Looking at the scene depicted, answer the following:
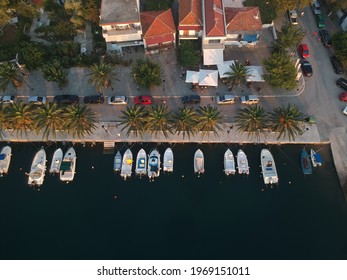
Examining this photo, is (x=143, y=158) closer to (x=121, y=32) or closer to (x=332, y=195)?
(x=121, y=32)

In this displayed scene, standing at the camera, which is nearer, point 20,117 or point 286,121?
point 20,117

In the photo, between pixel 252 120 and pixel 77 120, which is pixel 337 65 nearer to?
pixel 252 120

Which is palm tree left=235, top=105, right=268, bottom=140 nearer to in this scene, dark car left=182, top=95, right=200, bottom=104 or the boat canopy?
dark car left=182, top=95, right=200, bottom=104

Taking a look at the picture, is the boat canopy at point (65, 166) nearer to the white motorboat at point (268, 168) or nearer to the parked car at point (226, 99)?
the parked car at point (226, 99)

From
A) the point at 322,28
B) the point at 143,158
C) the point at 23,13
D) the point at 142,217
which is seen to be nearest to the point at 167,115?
the point at 143,158

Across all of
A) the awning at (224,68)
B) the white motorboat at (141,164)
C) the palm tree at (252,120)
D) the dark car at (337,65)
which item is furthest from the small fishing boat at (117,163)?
the dark car at (337,65)

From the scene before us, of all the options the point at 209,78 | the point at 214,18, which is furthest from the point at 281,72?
the point at 214,18
